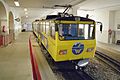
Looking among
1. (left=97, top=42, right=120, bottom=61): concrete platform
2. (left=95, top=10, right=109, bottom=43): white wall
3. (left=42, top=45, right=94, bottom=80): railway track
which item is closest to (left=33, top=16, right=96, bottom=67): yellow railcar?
(left=42, top=45, right=94, bottom=80): railway track

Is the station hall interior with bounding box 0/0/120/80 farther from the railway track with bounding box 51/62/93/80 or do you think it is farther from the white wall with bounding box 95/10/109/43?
the railway track with bounding box 51/62/93/80

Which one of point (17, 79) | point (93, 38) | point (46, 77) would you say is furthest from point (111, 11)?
point (17, 79)

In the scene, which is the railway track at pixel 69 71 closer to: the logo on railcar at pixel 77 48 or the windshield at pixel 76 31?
the logo on railcar at pixel 77 48

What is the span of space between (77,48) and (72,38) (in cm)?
53

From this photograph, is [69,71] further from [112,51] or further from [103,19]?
[103,19]

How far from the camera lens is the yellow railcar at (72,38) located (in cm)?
740

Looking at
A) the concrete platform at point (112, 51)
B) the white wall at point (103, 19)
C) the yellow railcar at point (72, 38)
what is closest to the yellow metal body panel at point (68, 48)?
the yellow railcar at point (72, 38)

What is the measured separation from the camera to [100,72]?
851 cm

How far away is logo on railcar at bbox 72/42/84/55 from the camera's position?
7.61 metres

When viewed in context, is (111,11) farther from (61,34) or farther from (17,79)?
(17,79)

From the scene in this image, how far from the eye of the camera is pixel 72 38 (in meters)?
7.73

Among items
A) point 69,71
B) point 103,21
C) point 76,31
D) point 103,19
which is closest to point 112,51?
point 103,21

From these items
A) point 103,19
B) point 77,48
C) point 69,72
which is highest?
point 103,19

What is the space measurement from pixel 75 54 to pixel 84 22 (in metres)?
1.63
